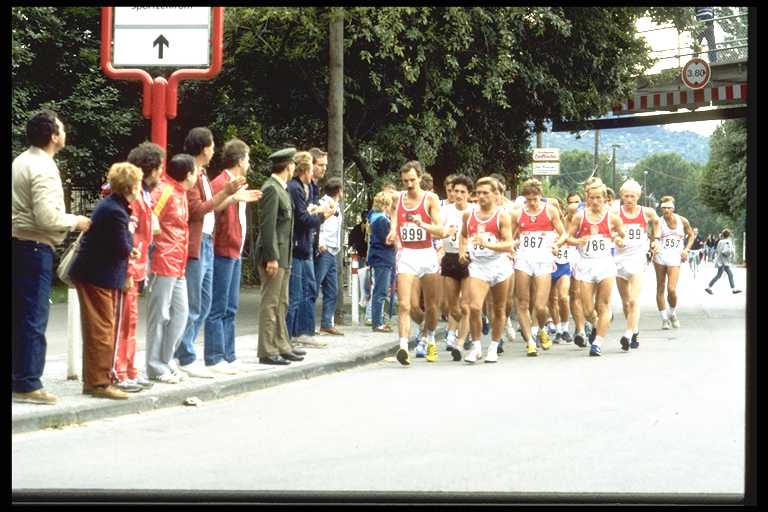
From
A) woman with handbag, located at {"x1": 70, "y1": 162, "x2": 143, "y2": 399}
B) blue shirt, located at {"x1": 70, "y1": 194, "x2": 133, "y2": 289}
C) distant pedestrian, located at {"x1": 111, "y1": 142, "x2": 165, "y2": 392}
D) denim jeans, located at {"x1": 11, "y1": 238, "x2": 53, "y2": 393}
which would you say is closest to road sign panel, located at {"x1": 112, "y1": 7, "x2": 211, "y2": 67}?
distant pedestrian, located at {"x1": 111, "y1": 142, "x2": 165, "y2": 392}

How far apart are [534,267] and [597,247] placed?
726mm

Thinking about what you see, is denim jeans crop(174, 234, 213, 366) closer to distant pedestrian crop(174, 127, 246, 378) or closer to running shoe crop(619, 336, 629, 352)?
distant pedestrian crop(174, 127, 246, 378)

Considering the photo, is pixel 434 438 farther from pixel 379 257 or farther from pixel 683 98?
pixel 683 98

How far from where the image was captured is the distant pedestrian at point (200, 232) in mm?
10992

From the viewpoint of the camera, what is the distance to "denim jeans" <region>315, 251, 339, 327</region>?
51.1 ft

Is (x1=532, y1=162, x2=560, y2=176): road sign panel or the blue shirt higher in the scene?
(x1=532, y1=162, x2=560, y2=176): road sign panel

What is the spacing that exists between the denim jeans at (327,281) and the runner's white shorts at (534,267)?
2182mm

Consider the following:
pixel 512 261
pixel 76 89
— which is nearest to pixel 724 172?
pixel 76 89

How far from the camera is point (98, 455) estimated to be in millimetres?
7504

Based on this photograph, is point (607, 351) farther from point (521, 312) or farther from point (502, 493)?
point (502, 493)

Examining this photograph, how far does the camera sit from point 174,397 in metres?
9.89

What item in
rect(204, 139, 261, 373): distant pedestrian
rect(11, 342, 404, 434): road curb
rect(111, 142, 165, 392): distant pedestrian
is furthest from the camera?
rect(204, 139, 261, 373): distant pedestrian

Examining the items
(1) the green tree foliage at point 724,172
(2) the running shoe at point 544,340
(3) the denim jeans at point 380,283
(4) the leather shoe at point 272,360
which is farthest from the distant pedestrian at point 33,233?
(1) the green tree foliage at point 724,172

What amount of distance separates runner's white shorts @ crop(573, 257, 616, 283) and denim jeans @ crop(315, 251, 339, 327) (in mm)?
2863
